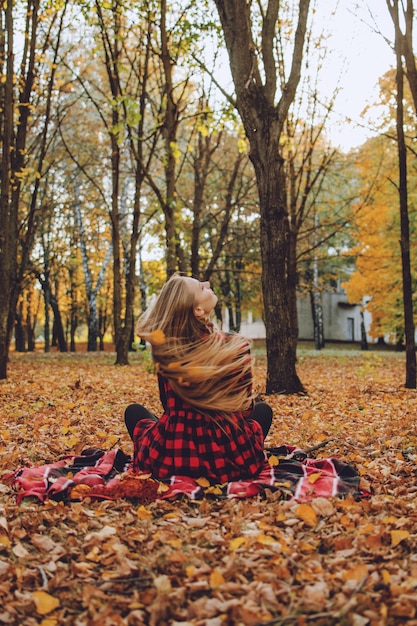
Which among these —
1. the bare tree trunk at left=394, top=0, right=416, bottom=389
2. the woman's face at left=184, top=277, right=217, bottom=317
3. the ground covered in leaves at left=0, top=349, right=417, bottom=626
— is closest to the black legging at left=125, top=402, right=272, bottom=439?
the ground covered in leaves at left=0, top=349, right=417, bottom=626

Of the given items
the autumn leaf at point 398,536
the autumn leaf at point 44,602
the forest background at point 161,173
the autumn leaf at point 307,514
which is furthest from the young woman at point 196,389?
the forest background at point 161,173

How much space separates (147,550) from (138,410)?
151cm

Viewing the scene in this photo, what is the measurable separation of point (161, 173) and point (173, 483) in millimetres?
23443

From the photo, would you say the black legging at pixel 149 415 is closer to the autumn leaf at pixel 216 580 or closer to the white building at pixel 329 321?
the autumn leaf at pixel 216 580

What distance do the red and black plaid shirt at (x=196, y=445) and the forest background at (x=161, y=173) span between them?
476 centimetres

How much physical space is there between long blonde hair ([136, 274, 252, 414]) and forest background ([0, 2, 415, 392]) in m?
4.72

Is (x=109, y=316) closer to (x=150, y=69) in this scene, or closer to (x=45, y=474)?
(x=150, y=69)

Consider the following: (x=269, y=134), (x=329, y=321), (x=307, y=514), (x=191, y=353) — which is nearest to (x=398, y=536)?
(x=307, y=514)

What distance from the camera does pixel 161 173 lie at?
84.4 feet

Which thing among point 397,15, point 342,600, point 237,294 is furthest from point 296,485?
point 237,294

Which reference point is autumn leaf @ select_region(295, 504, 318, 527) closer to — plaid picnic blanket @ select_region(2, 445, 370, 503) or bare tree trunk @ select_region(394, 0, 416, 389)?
plaid picnic blanket @ select_region(2, 445, 370, 503)

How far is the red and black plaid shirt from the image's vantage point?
362 cm

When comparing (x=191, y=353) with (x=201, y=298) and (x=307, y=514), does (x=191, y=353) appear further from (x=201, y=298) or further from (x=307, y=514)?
(x=307, y=514)

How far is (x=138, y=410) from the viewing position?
4207 mm
